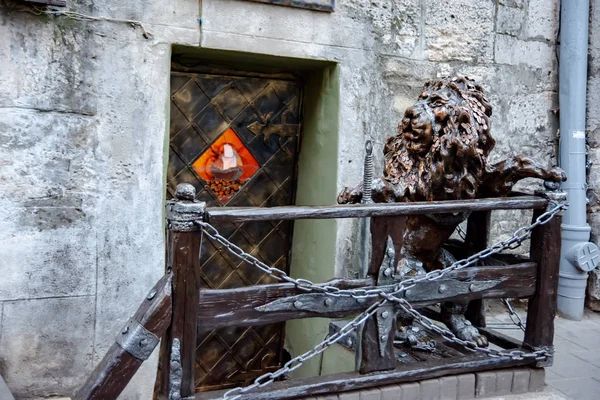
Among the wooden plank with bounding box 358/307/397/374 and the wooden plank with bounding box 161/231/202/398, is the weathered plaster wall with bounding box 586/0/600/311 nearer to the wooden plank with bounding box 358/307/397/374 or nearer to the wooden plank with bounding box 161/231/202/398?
the wooden plank with bounding box 358/307/397/374

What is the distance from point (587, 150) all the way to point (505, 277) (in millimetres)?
2442

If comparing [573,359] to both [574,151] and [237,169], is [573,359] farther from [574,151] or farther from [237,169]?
[237,169]

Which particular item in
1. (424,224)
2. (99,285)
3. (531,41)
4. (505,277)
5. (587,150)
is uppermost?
(531,41)

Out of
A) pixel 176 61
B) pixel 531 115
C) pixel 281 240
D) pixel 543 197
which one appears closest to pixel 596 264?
pixel 531 115

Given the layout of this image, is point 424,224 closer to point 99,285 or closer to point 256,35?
point 256,35

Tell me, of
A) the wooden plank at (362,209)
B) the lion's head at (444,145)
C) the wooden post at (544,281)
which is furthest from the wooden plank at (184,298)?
the wooden post at (544,281)

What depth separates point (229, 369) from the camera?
4355 mm

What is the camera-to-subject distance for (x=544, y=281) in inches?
120

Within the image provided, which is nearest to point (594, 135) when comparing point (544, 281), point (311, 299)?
point (544, 281)

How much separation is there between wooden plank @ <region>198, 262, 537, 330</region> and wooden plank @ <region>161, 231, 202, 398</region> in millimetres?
51

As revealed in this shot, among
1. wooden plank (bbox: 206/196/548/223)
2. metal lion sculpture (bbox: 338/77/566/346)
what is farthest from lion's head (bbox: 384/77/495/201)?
wooden plank (bbox: 206/196/548/223)

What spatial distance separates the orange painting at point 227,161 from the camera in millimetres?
4086

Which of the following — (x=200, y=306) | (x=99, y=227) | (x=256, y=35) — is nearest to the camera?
(x=200, y=306)

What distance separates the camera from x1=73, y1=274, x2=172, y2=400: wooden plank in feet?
7.49
